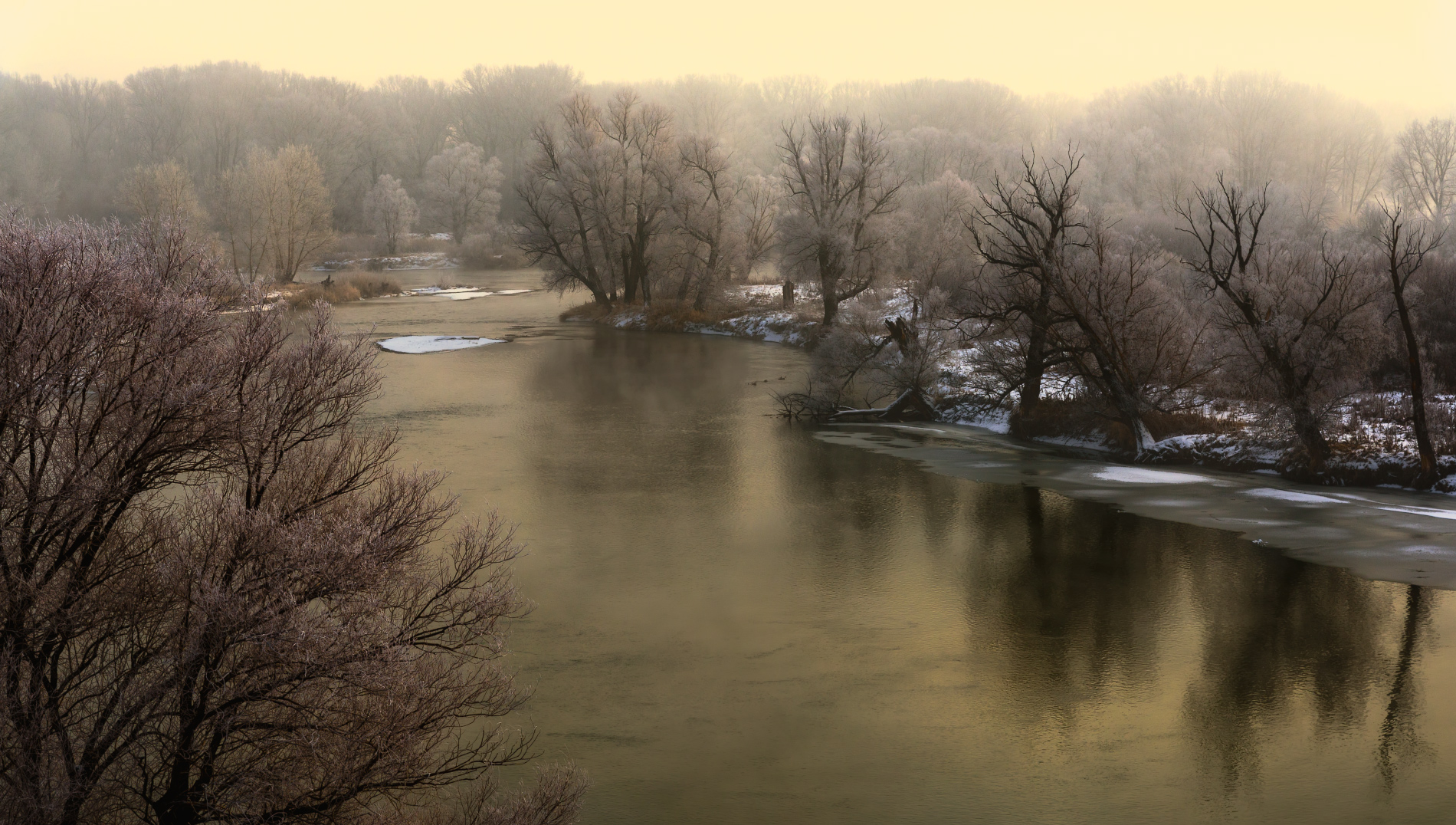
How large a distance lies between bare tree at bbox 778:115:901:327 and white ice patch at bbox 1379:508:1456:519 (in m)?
23.1

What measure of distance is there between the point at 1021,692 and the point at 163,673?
881 centimetres

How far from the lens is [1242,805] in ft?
32.7

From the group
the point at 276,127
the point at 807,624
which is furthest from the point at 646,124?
the point at 276,127

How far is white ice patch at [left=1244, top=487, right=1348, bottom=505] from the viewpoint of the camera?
65.2 feet

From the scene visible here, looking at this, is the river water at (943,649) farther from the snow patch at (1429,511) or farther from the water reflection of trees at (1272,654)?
the snow patch at (1429,511)

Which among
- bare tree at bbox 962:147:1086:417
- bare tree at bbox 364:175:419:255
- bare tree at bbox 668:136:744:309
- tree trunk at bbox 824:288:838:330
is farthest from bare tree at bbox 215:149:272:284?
bare tree at bbox 962:147:1086:417

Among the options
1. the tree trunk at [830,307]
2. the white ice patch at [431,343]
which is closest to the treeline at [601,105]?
the tree trunk at [830,307]

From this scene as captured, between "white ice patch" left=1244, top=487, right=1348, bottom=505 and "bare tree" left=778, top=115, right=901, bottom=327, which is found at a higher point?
"bare tree" left=778, top=115, right=901, bottom=327

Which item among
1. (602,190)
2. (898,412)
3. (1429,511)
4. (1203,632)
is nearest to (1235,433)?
(1429,511)

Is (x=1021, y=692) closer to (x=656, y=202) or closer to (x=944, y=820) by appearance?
(x=944, y=820)

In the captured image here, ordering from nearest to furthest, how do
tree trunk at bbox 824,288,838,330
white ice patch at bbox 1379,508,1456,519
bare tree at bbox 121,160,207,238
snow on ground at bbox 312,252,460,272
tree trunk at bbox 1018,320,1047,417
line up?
white ice patch at bbox 1379,508,1456,519 < tree trunk at bbox 1018,320,1047,417 < tree trunk at bbox 824,288,838,330 < bare tree at bbox 121,160,207,238 < snow on ground at bbox 312,252,460,272

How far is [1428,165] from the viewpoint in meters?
58.6

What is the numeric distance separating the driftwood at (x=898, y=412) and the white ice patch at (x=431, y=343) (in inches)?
705

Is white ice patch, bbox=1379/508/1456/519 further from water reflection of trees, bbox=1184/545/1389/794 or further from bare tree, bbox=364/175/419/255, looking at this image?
bare tree, bbox=364/175/419/255
